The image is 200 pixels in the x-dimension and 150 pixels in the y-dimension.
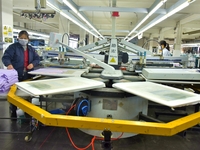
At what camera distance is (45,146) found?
6.60 ft

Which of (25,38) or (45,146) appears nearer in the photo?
(45,146)

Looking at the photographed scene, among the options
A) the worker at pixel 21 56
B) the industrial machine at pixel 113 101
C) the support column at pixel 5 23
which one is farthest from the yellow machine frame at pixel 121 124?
the support column at pixel 5 23

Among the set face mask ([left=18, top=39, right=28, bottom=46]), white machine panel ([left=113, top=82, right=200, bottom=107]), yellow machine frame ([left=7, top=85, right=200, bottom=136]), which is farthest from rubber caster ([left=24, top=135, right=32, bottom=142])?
face mask ([left=18, top=39, right=28, bottom=46])

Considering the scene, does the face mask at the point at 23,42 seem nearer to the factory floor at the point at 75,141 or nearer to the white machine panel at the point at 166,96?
the factory floor at the point at 75,141

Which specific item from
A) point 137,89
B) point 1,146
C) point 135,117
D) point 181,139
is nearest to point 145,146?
point 135,117

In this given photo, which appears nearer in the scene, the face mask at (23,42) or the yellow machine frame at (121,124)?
the yellow machine frame at (121,124)

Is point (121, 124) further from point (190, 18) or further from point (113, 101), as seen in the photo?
point (190, 18)

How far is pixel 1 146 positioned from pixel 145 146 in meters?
1.71

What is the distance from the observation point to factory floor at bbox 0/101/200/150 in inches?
79.6

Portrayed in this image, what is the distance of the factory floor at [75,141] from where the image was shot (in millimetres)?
2021

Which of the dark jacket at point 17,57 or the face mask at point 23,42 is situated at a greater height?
the face mask at point 23,42

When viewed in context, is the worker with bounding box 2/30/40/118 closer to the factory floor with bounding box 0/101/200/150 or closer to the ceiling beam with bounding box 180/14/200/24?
the factory floor with bounding box 0/101/200/150

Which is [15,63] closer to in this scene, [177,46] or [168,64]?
[168,64]

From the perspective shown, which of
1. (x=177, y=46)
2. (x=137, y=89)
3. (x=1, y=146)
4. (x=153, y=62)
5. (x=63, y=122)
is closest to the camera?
(x=63, y=122)
